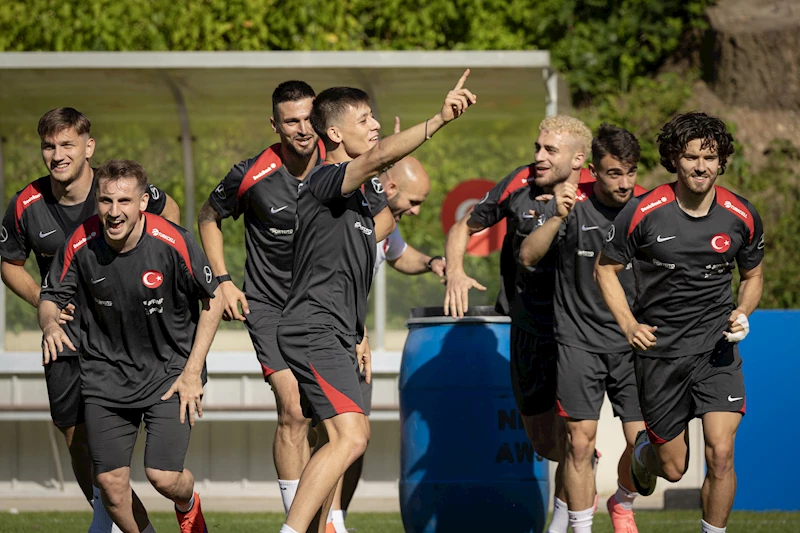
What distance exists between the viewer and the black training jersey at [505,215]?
6.83 meters

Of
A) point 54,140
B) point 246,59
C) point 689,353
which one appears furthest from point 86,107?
point 689,353

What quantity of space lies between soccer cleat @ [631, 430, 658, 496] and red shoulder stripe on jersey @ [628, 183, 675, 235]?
1.22 m

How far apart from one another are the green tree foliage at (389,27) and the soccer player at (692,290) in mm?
8244

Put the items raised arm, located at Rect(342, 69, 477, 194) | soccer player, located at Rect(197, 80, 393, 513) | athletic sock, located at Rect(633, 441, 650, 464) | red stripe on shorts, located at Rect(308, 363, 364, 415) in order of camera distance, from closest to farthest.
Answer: raised arm, located at Rect(342, 69, 477, 194), red stripe on shorts, located at Rect(308, 363, 364, 415), soccer player, located at Rect(197, 80, 393, 513), athletic sock, located at Rect(633, 441, 650, 464)

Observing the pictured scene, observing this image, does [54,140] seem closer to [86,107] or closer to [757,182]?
[86,107]

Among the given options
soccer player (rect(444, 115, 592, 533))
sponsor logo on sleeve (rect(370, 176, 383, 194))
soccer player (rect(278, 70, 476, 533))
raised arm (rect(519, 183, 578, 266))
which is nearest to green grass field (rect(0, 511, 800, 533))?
soccer player (rect(444, 115, 592, 533))

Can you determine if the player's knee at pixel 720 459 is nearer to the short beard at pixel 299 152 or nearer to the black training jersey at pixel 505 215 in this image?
the black training jersey at pixel 505 215

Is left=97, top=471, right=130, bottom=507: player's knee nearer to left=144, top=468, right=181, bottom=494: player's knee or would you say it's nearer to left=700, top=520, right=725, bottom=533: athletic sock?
left=144, top=468, right=181, bottom=494: player's knee

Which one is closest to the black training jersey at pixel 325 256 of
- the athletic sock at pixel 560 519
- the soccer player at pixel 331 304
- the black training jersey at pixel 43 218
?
the soccer player at pixel 331 304

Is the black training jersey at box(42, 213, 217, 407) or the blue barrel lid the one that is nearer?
the black training jersey at box(42, 213, 217, 407)

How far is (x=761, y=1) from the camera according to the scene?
15.0 meters

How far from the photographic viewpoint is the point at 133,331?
18.2ft

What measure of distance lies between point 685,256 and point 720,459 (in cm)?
98

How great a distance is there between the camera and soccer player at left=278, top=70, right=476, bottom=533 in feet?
16.6
